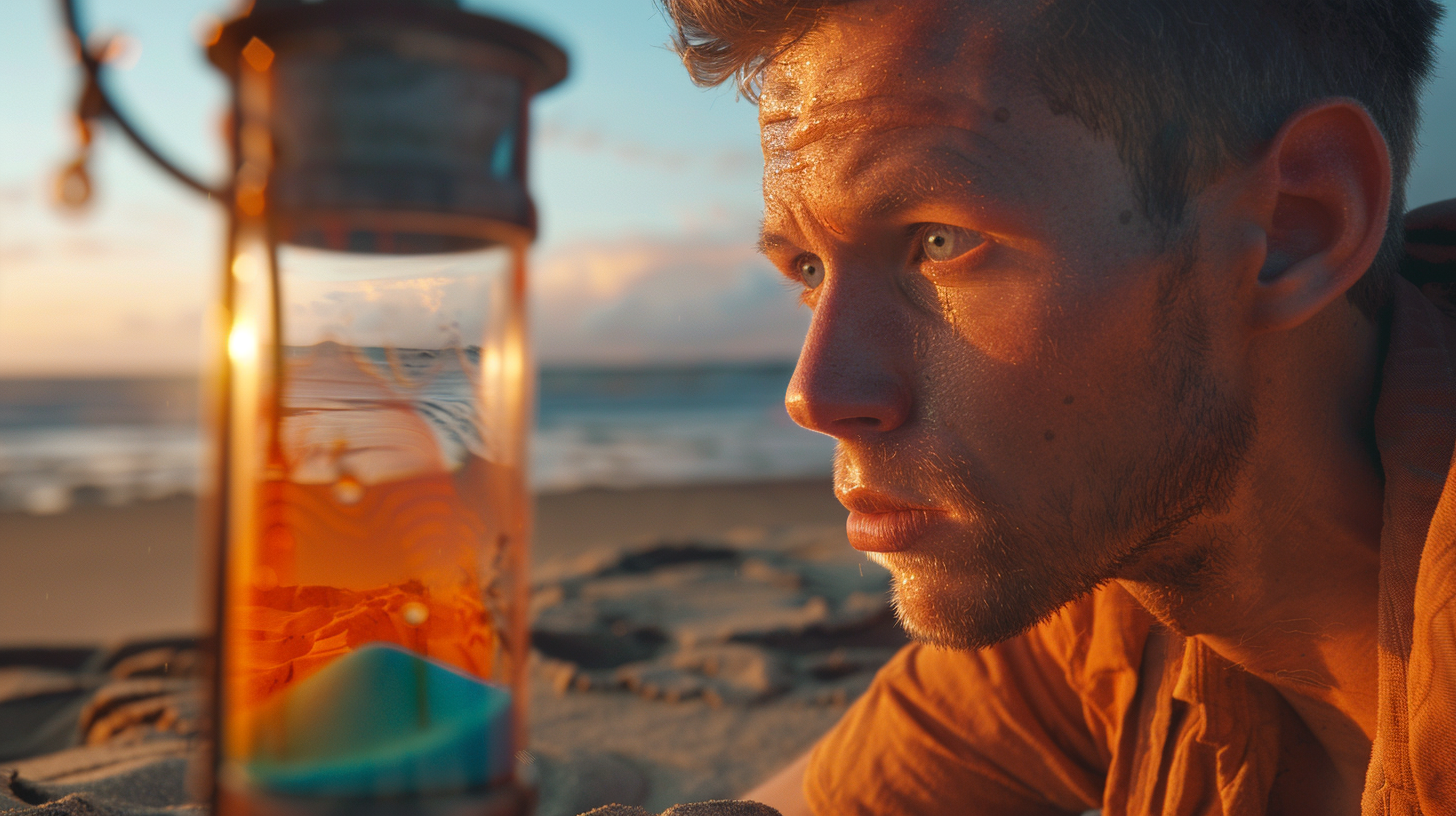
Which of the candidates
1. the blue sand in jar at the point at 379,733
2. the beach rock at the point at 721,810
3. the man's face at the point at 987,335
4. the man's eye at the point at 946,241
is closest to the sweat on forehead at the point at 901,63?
the man's face at the point at 987,335

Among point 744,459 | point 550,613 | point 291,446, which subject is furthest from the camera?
point 744,459

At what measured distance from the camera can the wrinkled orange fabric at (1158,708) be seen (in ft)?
4.14

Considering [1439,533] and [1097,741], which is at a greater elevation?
[1439,533]

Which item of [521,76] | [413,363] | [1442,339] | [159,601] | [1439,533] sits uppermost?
[521,76]

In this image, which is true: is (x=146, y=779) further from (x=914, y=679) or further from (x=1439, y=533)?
(x=1439, y=533)

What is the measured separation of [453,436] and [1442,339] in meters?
1.62

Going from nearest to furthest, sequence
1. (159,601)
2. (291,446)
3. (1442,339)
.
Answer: (291,446) → (1442,339) → (159,601)

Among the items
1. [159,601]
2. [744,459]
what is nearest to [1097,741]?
[159,601]

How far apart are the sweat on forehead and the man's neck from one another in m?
0.71

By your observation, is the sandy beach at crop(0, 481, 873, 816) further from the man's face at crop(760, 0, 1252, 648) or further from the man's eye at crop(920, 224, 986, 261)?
the man's eye at crop(920, 224, 986, 261)

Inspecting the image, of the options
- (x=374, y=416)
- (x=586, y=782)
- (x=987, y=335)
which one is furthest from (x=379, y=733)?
(x=586, y=782)

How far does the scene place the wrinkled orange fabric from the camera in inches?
49.7

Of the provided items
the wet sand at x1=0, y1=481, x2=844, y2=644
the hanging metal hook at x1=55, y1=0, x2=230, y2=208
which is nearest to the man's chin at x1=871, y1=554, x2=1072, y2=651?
the hanging metal hook at x1=55, y1=0, x2=230, y2=208

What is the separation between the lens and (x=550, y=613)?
14.5 feet
